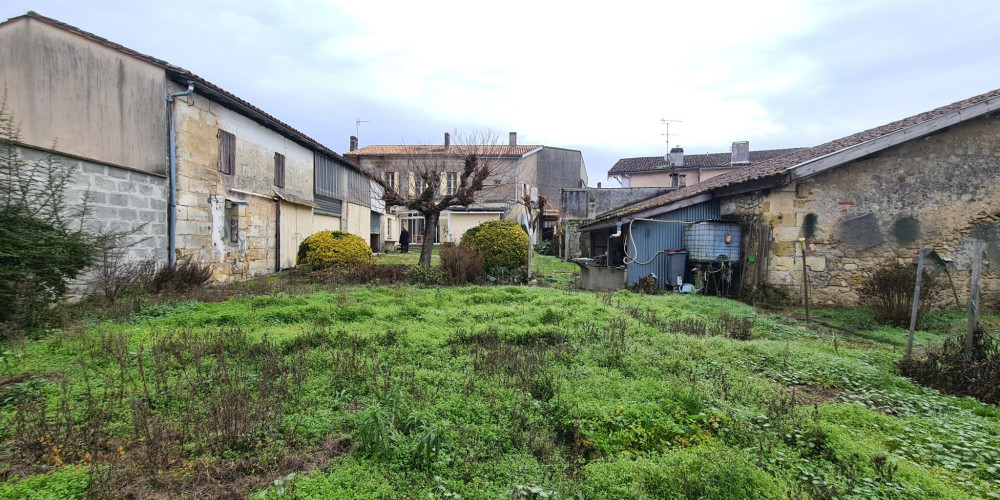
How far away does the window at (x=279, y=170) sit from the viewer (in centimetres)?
1464

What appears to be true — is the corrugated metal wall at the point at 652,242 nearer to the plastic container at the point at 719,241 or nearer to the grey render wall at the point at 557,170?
the plastic container at the point at 719,241

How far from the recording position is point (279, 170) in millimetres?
14875

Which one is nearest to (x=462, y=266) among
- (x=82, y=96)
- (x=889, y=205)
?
(x=82, y=96)

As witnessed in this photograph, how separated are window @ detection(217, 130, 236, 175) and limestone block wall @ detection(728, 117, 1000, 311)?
45.3 feet

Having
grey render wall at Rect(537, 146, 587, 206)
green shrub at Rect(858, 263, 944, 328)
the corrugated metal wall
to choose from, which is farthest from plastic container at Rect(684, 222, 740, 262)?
grey render wall at Rect(537, 146, 587, 206)

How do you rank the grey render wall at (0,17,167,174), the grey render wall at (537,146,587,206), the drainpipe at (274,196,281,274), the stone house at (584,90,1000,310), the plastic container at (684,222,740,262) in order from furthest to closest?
the grey render wall at (537,146,587,206) → the drainpipe at (274,196,281,274) → the plastic container at (684,222,740,262) → the stone house at (584,90,1000,310) → the grey render wall at (0,17,167,174)

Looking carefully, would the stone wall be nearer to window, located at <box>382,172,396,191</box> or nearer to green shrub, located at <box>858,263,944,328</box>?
window, located at <box>382,172,396,191</box>

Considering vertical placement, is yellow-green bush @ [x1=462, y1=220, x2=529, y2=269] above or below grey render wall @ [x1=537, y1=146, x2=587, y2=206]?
below

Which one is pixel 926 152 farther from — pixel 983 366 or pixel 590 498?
pixel 590 498

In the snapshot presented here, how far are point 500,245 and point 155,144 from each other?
828cm

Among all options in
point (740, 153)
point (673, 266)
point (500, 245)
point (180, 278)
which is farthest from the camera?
point (740, 153)

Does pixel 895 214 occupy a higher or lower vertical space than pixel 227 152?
lower

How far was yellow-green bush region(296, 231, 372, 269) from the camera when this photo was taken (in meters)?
12.5

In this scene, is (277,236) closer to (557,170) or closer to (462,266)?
(462,266)
